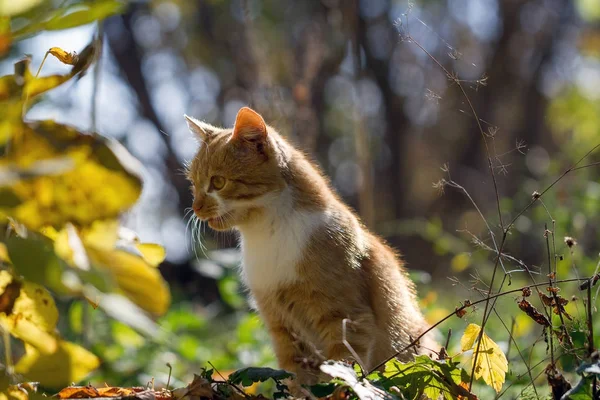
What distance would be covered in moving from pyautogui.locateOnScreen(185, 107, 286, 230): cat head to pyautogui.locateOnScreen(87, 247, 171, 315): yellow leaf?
1701mm

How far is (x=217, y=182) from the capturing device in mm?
2799

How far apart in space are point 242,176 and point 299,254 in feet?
1.35

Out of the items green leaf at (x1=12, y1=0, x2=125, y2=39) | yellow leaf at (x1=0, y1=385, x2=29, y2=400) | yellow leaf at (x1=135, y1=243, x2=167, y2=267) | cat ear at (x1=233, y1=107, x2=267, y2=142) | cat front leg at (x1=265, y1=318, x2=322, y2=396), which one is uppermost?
cat ear at (x1=233, y1=107, x2=267, y2=142)

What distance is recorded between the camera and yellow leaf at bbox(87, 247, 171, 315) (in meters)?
0.96

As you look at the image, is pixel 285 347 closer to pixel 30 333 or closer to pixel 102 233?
pixel 30 333

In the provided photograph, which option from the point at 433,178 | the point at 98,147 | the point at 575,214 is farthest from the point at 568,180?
the point at 98,147

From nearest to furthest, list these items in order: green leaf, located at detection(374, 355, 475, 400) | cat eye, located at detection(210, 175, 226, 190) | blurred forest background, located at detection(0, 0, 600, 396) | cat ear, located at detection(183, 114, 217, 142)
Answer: green leaf, located at detection(374, 355, 475, 400) → cat eye, located at detection(210, 175, 226, 190) → cat ear, located at detection(183, 114, 217, 142) → blurred forest background, located at detection(0, 0, 600, 396)

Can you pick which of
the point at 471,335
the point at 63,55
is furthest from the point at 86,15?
the point at 471,335

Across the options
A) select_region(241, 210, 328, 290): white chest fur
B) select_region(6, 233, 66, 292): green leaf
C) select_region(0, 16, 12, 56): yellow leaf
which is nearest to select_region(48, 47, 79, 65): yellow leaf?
select_region(0, 16, 12, 56): yellow leaf

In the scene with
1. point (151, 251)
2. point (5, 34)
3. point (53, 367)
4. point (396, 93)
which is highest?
point (396, 93)

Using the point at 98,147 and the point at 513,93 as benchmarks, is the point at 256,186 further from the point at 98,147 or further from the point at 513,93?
the point at 513,93

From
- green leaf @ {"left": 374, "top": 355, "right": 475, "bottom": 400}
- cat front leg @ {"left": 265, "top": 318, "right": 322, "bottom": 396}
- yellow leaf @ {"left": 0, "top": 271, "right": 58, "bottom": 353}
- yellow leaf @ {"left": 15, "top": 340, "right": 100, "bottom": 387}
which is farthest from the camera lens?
cat front leg @ {"left": 265, "top": 318, "right": 322, "bottom": 396}

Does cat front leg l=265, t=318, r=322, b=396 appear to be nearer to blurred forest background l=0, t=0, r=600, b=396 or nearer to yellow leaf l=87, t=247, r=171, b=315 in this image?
yellow leaf l=87, t=247, r=171, b=315

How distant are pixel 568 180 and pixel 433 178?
15.3 ft
